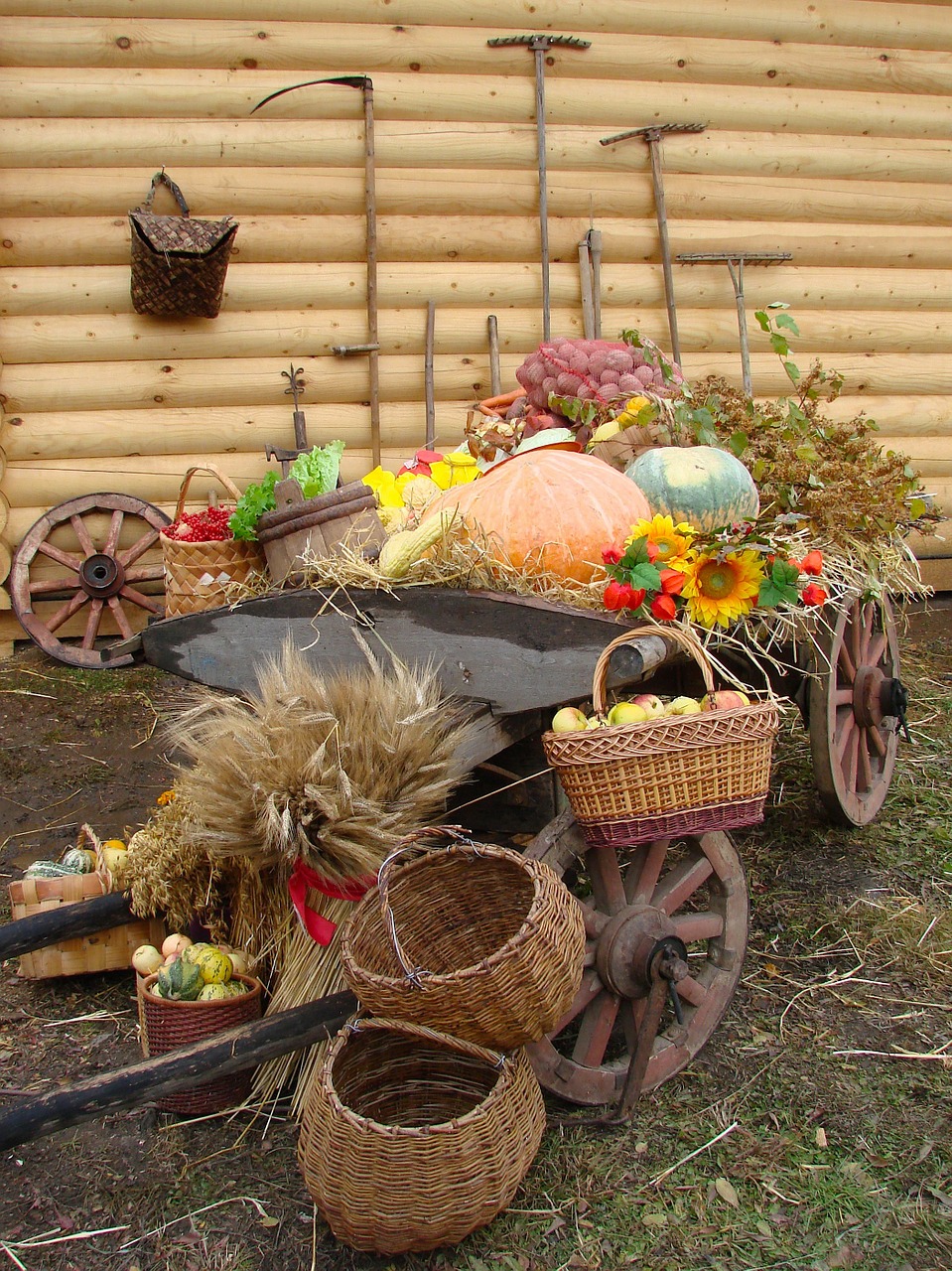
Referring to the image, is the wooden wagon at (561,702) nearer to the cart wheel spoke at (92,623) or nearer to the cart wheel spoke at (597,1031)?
the cart wheel spoke at (597,1031)

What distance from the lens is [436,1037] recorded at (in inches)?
69.1

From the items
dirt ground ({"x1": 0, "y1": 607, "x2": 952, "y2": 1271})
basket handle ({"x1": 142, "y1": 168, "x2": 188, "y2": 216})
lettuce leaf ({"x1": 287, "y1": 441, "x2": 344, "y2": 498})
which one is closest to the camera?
dirt ground ({"x1": 0, "y1": 607, "x2": 952, "y2": 1271})

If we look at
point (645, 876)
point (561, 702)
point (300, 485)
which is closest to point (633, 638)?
point (561, 702)

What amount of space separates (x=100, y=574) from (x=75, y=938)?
2.79 metres

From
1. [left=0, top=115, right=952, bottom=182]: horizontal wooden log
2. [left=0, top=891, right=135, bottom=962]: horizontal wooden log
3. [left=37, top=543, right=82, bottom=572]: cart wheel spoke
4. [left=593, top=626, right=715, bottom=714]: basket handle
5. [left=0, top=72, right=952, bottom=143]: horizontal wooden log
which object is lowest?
[left=0, top=891, right=135, bottom=962]: horizontal wooden log

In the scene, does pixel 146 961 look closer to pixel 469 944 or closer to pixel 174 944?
pixel 174 944

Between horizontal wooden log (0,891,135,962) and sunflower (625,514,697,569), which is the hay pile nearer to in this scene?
horizontal wooden log (0,891,135,962)

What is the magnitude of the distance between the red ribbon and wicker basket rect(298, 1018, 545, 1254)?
29 centimetres

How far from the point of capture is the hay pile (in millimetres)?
1981

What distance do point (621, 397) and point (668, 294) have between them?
2521mm

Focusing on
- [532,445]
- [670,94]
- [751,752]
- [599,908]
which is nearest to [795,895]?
[599,908]

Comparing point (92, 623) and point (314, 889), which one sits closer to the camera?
point (314, 889)

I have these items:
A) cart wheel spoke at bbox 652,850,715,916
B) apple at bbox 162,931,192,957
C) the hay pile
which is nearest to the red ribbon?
the hay pile

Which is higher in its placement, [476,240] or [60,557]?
[476,240]
